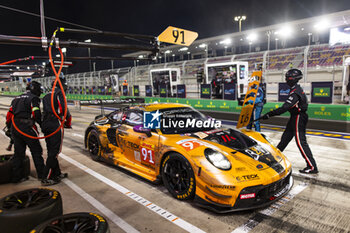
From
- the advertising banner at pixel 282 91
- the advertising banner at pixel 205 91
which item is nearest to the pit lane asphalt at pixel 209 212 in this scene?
the advertising banner at pixel 282 91

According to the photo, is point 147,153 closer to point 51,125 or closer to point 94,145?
point 51,125

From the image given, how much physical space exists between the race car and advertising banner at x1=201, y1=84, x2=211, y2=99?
42.8 feet

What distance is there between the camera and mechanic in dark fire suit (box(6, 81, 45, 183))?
4.13 metres

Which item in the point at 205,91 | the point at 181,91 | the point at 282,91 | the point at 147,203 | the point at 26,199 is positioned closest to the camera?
the point at 26,199

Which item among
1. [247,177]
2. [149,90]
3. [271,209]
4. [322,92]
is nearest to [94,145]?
[247,177]

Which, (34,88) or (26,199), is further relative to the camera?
(34,88)

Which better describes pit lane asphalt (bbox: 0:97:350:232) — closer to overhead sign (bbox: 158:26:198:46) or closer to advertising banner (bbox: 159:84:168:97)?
overhead sign (bbox: 158:26:198:46)

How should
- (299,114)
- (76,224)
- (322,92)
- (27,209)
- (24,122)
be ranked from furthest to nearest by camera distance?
(322,92)
(299,114)
(24,122)
(27,209)
(76,224)

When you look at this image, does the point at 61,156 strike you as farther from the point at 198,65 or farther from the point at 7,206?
the point at 198,65

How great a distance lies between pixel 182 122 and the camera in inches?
167

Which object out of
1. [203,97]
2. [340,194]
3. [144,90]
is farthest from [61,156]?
[144,90]

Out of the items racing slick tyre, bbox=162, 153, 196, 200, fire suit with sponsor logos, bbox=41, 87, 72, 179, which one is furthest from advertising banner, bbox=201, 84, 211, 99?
racing slick tyre, bbox=162, 153, 196, 200

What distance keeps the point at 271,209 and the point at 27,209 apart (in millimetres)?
2964

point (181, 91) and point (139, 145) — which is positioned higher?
point (181, 91)
